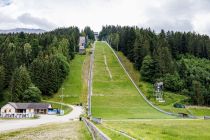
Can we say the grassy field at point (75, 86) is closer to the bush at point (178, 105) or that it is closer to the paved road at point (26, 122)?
the paved road at point (26, 122)

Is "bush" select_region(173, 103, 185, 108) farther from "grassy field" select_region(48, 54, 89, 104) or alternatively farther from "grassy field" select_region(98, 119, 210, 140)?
"grassy field" select_region(98, 119, 210, 140)

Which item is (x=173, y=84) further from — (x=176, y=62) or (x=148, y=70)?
(x=176, y=62)

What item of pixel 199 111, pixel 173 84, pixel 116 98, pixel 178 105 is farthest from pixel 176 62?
pixel 199 111

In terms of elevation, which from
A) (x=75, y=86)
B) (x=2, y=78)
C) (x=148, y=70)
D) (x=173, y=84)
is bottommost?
(x=75, y=86)

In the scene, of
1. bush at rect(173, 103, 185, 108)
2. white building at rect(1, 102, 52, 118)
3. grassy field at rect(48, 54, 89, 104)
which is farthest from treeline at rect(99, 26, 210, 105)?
white building at rect(1, 102, 52, 118)

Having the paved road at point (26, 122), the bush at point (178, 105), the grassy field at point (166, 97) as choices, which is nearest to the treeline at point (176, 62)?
the grassy field at point (166, 97)

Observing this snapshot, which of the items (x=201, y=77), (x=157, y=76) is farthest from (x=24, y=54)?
(x=201, y=77)
